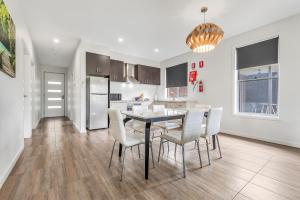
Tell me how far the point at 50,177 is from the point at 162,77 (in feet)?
17.9

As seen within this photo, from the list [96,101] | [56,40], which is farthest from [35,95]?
[96,101]

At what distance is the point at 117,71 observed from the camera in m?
5.19

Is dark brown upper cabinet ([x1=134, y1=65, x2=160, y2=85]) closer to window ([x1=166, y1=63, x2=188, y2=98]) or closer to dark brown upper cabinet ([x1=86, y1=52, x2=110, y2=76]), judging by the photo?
window ([x1=166, y1=63, x2=188, y2=98])

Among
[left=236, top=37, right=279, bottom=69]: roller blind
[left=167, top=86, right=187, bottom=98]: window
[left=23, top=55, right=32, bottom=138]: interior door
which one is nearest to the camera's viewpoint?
[left=236, top=37, right=279, bottom=69]: roller blind

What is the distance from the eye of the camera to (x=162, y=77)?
6508mm

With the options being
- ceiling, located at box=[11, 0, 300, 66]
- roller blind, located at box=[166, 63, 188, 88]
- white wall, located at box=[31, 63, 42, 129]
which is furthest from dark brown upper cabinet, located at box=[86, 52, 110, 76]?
roller blind, located at box=[166, 63, 188, 88]

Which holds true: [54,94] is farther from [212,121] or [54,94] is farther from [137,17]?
[212,121]

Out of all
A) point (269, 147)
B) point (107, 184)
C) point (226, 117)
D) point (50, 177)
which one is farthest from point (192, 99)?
point (50, 177)

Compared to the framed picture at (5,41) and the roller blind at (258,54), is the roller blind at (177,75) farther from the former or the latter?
the framed picture at (5,41)

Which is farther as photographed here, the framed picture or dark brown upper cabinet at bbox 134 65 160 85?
dark brown upper cabinet at bbox 134 65 160 85

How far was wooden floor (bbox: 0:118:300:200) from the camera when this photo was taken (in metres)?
1.51

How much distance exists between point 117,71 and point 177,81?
2426 mm

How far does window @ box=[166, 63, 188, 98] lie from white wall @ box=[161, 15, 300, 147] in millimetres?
813

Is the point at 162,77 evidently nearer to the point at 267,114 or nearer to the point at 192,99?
the point at 192,99
